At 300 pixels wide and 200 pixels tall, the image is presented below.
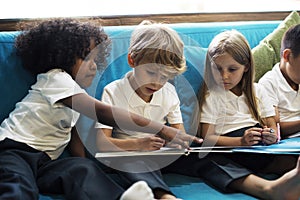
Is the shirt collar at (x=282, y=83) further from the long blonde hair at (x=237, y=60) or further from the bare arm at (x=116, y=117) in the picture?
the bare arm at (x=116, y=117)

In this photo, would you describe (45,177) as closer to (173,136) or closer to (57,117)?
(57,117)

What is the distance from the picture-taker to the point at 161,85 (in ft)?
5.11

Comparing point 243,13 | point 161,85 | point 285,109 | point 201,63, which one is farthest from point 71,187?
point 243,13

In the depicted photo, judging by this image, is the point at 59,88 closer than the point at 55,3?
Yes

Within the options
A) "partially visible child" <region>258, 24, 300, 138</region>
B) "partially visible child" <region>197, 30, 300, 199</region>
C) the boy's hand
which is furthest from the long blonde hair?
the boy's hand

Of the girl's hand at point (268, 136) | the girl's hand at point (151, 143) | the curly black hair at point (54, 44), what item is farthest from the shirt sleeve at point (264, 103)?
the curly black hair at point (54, 44)

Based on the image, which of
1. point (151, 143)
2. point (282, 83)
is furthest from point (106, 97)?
point (282, 83)

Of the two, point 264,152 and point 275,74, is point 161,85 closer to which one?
point 264,152

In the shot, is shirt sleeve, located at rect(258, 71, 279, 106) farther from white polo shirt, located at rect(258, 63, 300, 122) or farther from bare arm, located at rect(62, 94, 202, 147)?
bare arm, located at rect(62, 94, 202, 147)

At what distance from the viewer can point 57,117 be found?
1496 millimetres

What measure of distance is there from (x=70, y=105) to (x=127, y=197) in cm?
40

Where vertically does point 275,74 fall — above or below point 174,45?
below

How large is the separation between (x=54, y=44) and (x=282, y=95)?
0.87m

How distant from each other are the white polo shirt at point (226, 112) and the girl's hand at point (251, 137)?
87mm
